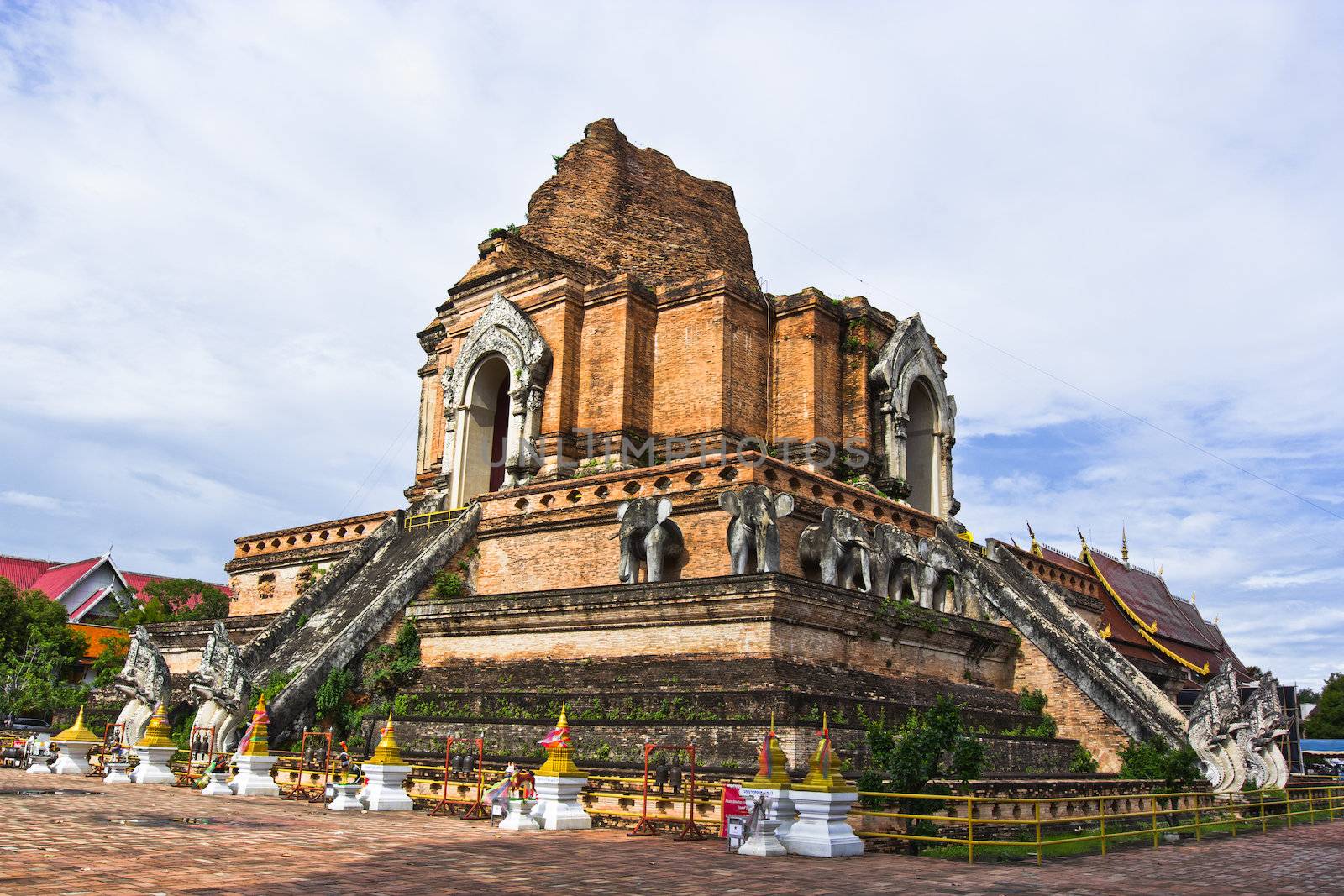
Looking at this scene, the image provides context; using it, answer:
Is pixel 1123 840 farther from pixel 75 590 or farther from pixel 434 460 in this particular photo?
pixel 75 590

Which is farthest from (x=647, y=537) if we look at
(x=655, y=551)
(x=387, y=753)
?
(x=387, y=753)

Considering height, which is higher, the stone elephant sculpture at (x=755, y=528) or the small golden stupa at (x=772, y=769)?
the stone elephant sculpture at (x=755, y=528)

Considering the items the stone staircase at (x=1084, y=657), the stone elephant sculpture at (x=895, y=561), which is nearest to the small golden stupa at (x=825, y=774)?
the stone elephant sculpture at (x=895, y=561)

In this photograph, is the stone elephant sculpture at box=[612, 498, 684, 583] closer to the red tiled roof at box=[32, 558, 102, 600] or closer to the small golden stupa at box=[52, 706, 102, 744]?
the small golden stupa at box=[52, 706, 102, 744]

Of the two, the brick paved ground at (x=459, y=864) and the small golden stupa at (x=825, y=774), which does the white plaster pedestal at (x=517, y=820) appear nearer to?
the brick paved ground at (x=459, y=864)

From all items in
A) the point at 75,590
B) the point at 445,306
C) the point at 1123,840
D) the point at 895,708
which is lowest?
the point at 1123,840

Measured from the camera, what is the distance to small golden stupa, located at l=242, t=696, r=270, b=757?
45.3 ft

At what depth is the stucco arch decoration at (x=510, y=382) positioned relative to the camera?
827 inches

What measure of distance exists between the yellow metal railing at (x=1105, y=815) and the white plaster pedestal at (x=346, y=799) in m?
5.46

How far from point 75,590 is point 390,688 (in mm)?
29784

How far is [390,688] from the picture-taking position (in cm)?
1630

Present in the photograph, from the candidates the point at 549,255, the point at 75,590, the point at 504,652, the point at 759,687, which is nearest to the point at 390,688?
the point at 504,652

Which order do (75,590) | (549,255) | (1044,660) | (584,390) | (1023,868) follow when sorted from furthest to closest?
(75,590), (549,255), (584,390), (1044,660), (1023,868)

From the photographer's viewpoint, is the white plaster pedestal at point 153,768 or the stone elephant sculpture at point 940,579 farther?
the stone elephant sculpture at point 940,579
